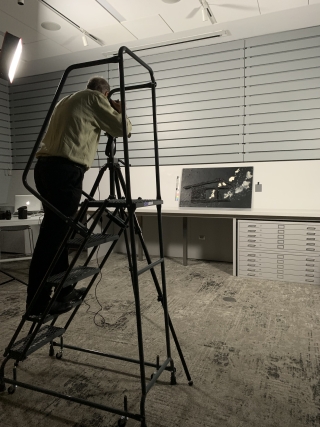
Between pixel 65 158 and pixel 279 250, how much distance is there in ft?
9.33

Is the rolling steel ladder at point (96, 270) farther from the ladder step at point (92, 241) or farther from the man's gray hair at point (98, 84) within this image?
the man's gray hair at point (98, 84)

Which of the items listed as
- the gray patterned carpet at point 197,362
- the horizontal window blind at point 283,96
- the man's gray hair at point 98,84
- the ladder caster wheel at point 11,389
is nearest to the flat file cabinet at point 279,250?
the gray patterned carpet at point 197,362

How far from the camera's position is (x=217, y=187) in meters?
4.57

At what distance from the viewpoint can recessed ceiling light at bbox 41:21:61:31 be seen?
3.91 metres

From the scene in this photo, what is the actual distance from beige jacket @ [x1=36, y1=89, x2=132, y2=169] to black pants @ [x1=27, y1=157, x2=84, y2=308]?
0.07m

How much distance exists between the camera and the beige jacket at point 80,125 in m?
1.67

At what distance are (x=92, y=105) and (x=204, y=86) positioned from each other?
11.2 feet

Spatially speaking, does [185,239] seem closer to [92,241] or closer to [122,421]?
[92,241]

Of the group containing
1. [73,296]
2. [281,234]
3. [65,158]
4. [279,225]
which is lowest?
[73,296]

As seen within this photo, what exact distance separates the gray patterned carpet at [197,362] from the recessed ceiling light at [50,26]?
3200 millimetres

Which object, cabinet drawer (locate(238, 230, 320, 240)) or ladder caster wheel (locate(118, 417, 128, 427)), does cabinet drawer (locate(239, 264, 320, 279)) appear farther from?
ladder caster wheel (locate(118, 417, 128, 427))

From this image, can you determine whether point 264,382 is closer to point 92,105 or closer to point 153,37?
point 92,105

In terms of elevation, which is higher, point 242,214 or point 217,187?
point 217,187

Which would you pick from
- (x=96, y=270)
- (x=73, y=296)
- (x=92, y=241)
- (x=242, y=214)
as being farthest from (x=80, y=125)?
(x=242, y=214)
